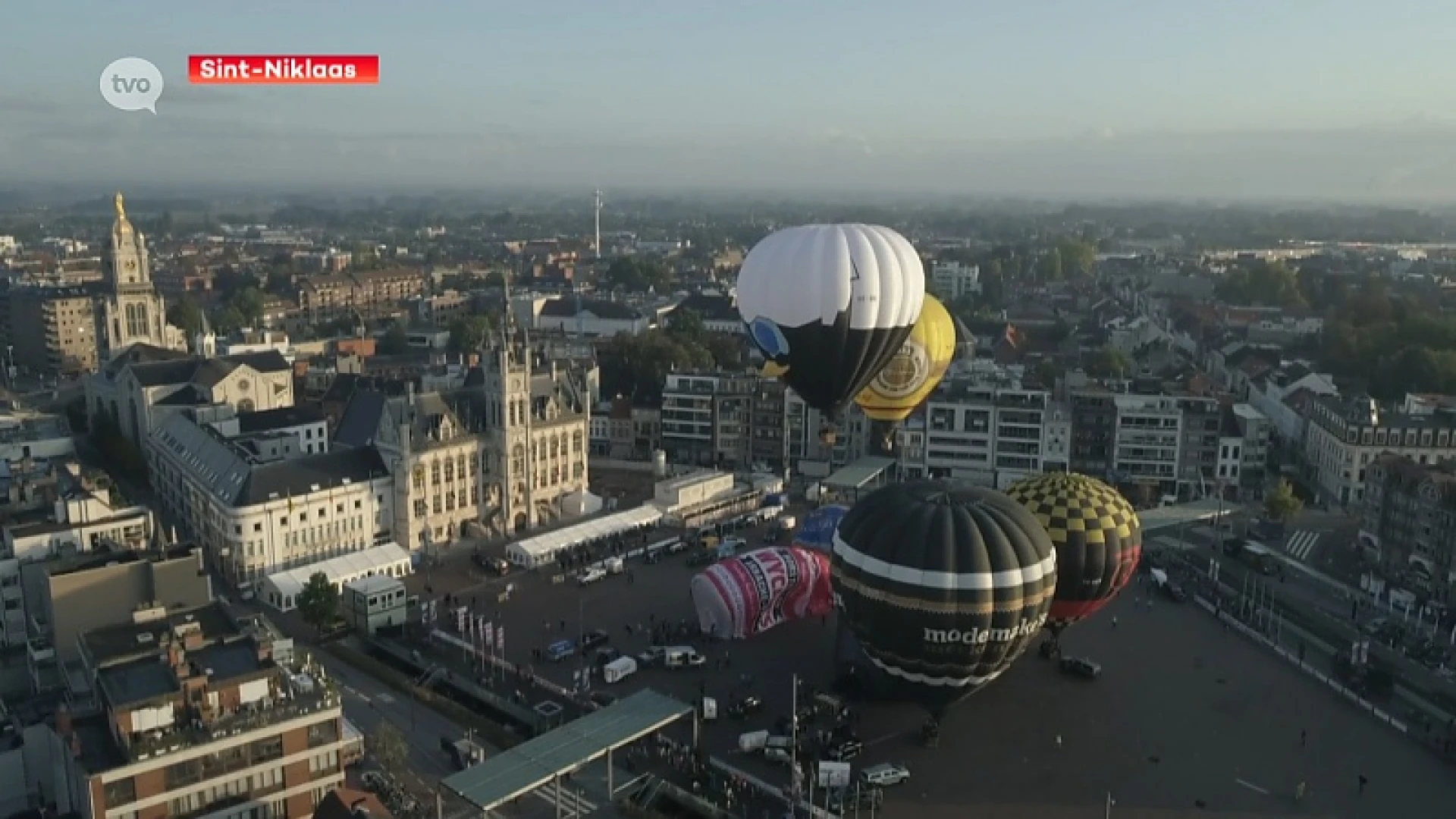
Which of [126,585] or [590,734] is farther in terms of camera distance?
[126,585]

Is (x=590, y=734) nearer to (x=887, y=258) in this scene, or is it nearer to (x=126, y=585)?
(x=126, y=585)

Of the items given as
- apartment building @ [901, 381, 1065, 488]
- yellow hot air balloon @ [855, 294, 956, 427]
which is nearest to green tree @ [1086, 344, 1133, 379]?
apartment building @ [901, 381, 1065, 488]

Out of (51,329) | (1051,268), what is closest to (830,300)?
(51,329)

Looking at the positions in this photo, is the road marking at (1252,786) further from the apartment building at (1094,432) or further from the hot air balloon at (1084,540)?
the apartment building at (1094,432)

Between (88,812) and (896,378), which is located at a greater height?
(896,378)

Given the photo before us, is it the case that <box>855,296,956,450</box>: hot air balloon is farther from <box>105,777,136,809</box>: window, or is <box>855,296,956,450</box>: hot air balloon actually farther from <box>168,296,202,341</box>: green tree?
<box>168,296,202,341</box>: green tree

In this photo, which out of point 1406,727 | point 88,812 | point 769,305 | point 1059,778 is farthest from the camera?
point 769,305

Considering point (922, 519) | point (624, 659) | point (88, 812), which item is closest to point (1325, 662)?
point (922, 519)

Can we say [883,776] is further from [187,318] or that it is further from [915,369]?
[187,318]
